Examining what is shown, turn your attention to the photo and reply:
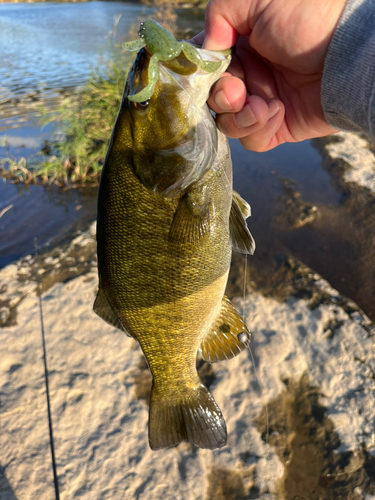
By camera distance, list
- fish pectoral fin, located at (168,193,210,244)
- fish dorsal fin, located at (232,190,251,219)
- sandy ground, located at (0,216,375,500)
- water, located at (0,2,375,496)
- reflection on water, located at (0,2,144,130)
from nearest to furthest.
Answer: fish pectoral fin, located at (168,193,210,244)
fish dorsal fin, located at (232,190,251,219)
sandy ground, located at (0,216,375,500)
water, located at (0,2,375,496)
reflection on water, located at (0,2,144,130)

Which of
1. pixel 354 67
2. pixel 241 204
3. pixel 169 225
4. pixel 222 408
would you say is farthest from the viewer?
pixel 222 408

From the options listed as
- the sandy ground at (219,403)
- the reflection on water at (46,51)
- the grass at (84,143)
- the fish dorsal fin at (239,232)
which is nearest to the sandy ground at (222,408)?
the sandy ground at (219,403)

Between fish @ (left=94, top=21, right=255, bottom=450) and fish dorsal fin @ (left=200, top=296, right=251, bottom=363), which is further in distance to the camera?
fish dorsal fin @ (left=200, top=296, right=251, bottom=363)

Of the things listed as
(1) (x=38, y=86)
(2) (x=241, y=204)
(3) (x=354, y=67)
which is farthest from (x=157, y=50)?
(1) (x=38, y=86)

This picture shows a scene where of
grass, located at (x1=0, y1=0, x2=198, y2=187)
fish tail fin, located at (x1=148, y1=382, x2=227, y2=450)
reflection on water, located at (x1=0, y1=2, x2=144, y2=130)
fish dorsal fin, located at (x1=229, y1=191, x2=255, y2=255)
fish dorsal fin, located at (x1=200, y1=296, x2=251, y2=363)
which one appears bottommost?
reflection on water, located at (x1=0, y1=2, x2=144, y2=130)

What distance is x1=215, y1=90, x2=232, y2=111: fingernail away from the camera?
1.80 m

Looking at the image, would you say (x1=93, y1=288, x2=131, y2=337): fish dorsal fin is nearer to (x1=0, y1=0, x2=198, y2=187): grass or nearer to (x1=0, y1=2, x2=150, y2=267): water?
(x1=0, y1=2, x2=150, y2=267): water

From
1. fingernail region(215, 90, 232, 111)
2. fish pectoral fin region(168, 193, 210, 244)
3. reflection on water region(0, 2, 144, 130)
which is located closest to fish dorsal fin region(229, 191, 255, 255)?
fish pectoral fin region(168, 193, 210, 244)

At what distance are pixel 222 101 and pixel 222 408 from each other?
9.23 feet

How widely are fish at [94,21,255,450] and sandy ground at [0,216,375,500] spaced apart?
1.38 meters

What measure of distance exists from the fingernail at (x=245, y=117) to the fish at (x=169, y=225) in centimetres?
13

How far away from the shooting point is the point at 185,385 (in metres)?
2.09

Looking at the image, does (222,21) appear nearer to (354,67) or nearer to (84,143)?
(354,67)

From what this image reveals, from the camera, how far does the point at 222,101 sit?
5.95 ft
